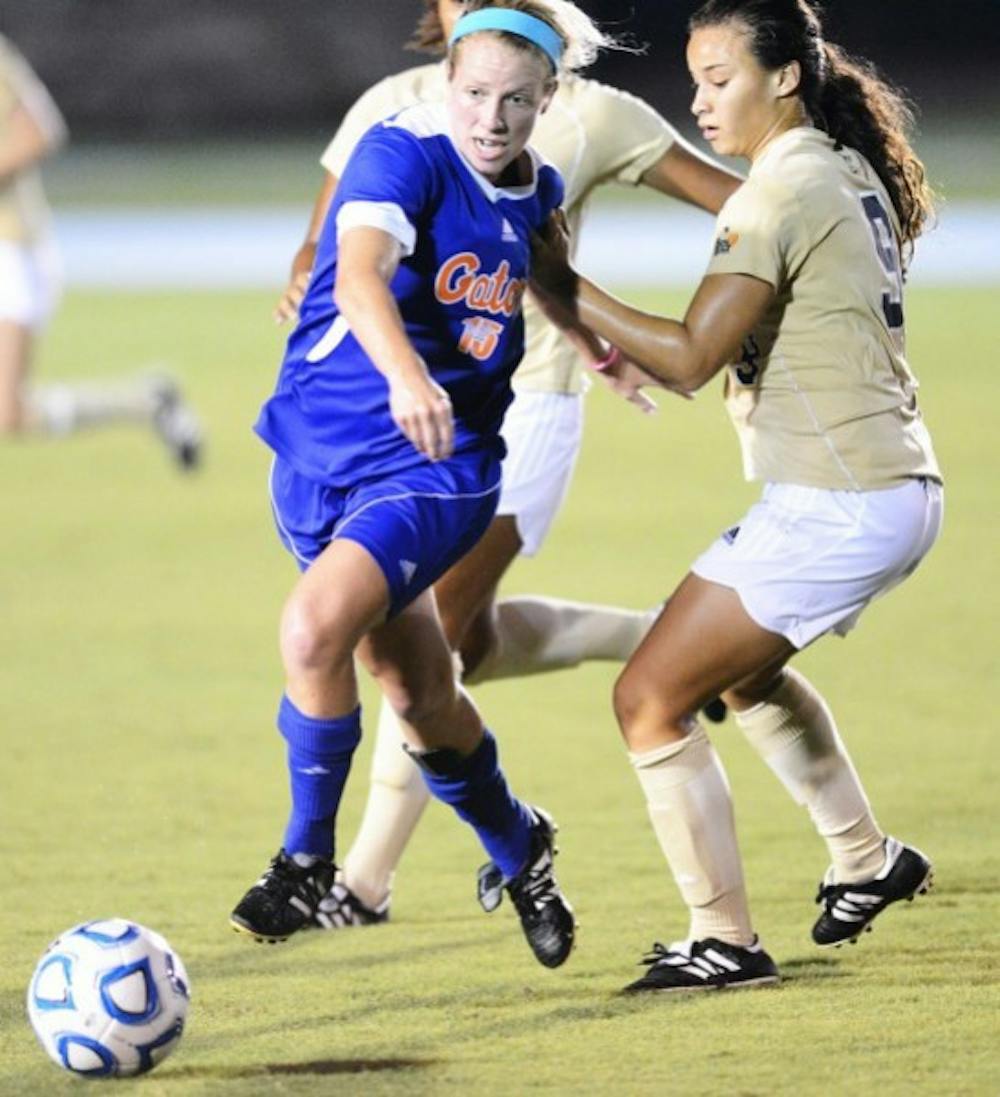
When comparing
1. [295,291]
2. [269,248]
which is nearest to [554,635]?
[295,291]

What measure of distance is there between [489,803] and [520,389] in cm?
134

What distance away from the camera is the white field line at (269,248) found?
2136 cm

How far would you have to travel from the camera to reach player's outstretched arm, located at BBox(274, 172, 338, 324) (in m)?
5.37

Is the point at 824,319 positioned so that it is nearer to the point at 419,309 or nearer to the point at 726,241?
the point at 726,241

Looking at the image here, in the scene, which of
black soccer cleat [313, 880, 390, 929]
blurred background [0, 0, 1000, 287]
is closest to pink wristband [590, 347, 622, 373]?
black soccer cleat [313, 880, 390, 929]

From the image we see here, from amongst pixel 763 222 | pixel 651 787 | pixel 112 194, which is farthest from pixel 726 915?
pixel 112 194

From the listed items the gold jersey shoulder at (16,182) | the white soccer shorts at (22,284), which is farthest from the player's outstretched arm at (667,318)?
the white soccer shorts at (22,284)

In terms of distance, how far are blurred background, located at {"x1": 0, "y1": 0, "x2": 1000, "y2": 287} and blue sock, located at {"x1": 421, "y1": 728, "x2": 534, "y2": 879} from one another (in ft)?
66.9

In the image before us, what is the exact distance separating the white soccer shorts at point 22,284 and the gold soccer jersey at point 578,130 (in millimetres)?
5738

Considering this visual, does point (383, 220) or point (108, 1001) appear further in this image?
point (383, 220)

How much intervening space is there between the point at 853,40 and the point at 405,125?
2534 centimetres

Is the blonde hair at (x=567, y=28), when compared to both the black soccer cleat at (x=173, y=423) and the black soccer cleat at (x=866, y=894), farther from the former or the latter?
Answer: the black soccer cleat at (x=173, y=423)

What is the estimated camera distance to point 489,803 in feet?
16.6

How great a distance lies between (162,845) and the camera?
6137mm
